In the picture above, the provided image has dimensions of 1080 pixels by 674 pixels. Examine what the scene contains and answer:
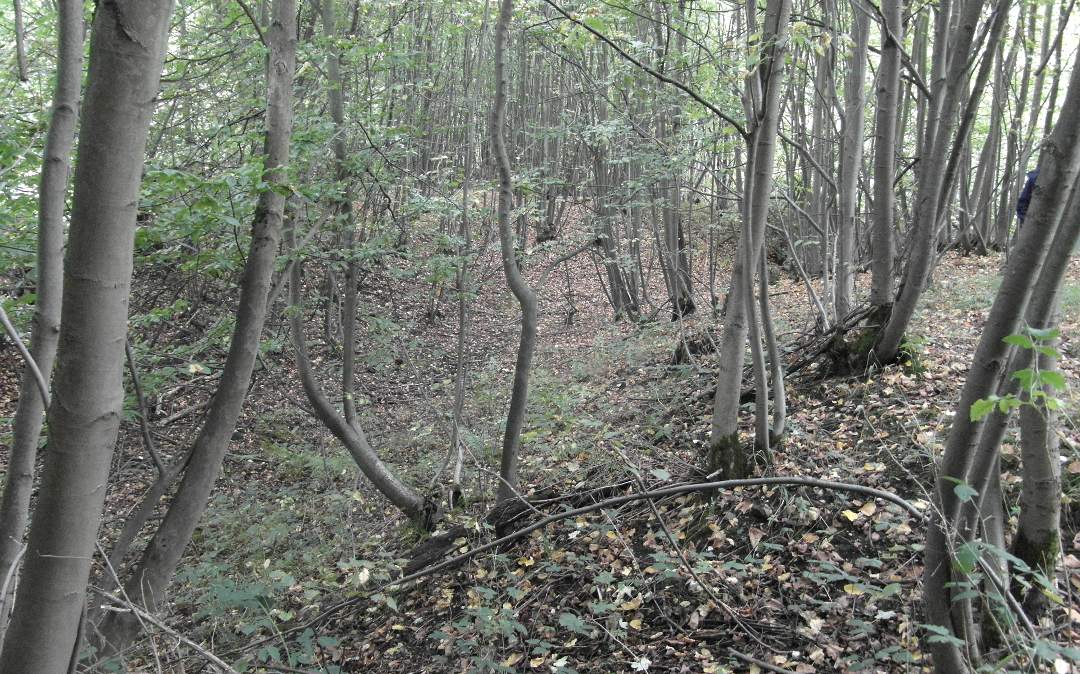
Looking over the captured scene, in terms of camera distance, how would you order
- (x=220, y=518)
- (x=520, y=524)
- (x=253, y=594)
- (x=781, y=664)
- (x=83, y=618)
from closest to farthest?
(x=83, y=618) → (x=781, y=664) → (x=253, y=594) → (x=520, y=524) → (x=220, y=518)

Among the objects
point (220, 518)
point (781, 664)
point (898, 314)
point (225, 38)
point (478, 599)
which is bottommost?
point (220, 518)

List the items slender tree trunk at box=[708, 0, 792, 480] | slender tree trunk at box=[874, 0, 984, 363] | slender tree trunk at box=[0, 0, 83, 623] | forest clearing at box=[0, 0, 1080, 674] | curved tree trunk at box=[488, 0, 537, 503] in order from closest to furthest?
forest clearing at box=[0, 0, 1080, 674]
slender tree trunk at box=[0, 0, 83, 623]
slender tree trunk at box=[708, 0, 792, 480]
curved tree trunk at box=[488, 0, 537, 503]
slender tree trunk at box=[874, 0, 984, 363]

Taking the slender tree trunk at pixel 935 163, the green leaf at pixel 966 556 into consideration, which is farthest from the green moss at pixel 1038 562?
the slender tree trunk at pixel 935 163

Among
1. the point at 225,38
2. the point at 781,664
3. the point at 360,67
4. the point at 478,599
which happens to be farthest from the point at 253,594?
the point at 360,67

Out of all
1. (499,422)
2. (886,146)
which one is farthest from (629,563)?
(886,146)

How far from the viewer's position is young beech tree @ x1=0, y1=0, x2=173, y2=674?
4.83 feet

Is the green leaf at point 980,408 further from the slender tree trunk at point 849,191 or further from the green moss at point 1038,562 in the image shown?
the slender tree trunk at point 849,191

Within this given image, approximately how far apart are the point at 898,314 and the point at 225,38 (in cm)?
603

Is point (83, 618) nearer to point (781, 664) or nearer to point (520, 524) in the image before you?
point (781, 664)

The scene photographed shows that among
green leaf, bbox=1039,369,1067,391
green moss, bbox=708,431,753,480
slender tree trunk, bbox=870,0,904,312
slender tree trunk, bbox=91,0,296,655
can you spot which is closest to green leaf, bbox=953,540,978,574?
green leaf, bbox=1039,369,1067,391

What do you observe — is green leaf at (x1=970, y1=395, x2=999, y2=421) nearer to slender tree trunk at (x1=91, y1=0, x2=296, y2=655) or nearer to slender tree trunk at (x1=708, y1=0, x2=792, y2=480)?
slender tree trunk at (x1=708, y1=0, x2=792, y2=480)

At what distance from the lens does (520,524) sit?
4605mm

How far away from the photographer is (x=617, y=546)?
4105 millimetres

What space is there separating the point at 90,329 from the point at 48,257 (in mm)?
813
